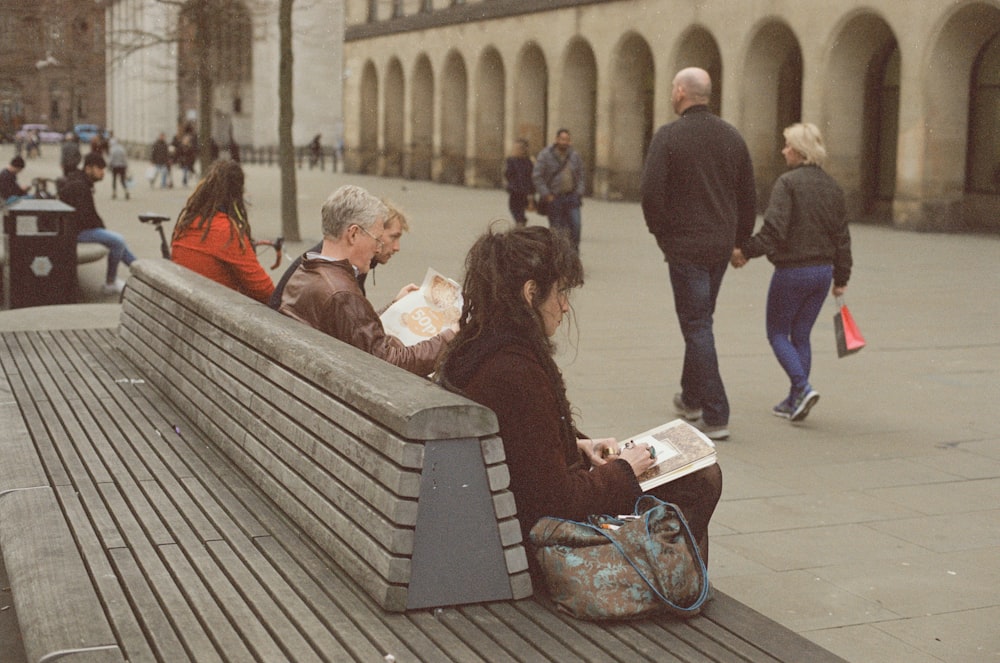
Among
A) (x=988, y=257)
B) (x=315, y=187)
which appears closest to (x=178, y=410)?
(x=988, y=257)

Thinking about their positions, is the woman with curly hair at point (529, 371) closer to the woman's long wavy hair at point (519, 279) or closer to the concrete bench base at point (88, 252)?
the woman's long wavy hair at point (519, 279)

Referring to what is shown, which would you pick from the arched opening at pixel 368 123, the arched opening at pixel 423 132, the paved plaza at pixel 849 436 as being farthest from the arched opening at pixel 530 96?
the paved plaza at pixel 849 436

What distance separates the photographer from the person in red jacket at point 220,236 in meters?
7.46

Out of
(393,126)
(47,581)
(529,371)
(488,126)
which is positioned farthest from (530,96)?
(47,581)

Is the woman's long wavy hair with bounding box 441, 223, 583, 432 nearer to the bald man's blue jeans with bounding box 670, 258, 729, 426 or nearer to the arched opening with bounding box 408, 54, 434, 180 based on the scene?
the bald man's blue jeans with bounding box 670, 258, 729, 426

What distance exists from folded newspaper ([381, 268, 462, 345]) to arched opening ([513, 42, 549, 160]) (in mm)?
36772

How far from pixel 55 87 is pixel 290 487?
368ft

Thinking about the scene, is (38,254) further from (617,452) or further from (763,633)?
(763,633)

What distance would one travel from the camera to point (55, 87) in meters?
110

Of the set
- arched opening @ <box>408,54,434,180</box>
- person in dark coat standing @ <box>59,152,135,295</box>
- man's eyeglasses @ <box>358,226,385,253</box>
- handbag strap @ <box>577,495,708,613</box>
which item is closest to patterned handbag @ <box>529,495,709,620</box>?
handbag strap @ <box>577,495,708,613</box>

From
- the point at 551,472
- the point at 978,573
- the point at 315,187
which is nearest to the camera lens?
the point at 551,472

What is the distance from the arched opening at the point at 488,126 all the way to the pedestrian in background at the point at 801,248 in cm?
3642

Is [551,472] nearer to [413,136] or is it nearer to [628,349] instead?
[628,349]

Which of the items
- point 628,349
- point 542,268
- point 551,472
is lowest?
point 628,349
